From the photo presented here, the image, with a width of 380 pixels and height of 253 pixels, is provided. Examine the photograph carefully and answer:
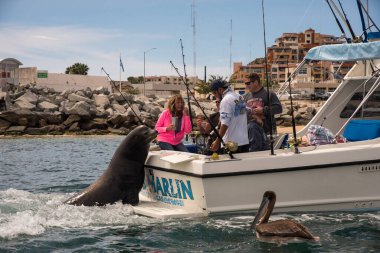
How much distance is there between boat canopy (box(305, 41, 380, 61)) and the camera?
9383mm

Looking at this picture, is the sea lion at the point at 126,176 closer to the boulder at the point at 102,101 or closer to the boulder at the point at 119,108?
the boulder at the point at 119,108

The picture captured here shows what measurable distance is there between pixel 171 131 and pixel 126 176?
1.14 m

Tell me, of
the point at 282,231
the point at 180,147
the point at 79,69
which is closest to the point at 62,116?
the point at 180,147

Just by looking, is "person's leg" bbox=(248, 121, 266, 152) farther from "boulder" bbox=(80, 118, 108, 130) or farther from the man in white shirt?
"boulder" bbox=(80, 118, 108, 130)

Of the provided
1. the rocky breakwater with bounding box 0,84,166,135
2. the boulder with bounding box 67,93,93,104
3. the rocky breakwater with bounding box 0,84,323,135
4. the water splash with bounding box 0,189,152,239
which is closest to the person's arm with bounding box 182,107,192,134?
the water splash with bounding box 0,189,152,239

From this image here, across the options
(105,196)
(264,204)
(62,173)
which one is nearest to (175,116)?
(105,196)

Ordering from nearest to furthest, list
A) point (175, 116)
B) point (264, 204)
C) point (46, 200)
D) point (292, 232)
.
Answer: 1. point (292, 232)
2. point (264, 204)
3. point (175, 116)
4. point (46, 200)

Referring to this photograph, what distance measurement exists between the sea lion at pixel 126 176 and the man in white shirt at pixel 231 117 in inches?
48.8

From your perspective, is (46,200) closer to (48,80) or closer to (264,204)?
(264,204)

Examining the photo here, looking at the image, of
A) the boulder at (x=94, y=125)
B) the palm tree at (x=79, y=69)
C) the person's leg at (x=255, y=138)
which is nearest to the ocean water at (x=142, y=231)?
the person's leg at (x=255, y=138)

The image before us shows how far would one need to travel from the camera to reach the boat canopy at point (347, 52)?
369 inches

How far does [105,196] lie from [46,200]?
1.93 meters

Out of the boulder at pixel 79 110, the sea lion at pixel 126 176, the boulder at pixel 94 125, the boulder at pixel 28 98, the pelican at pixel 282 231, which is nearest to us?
the pelican at pixel 282 231

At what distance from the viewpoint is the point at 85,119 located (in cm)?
3969
